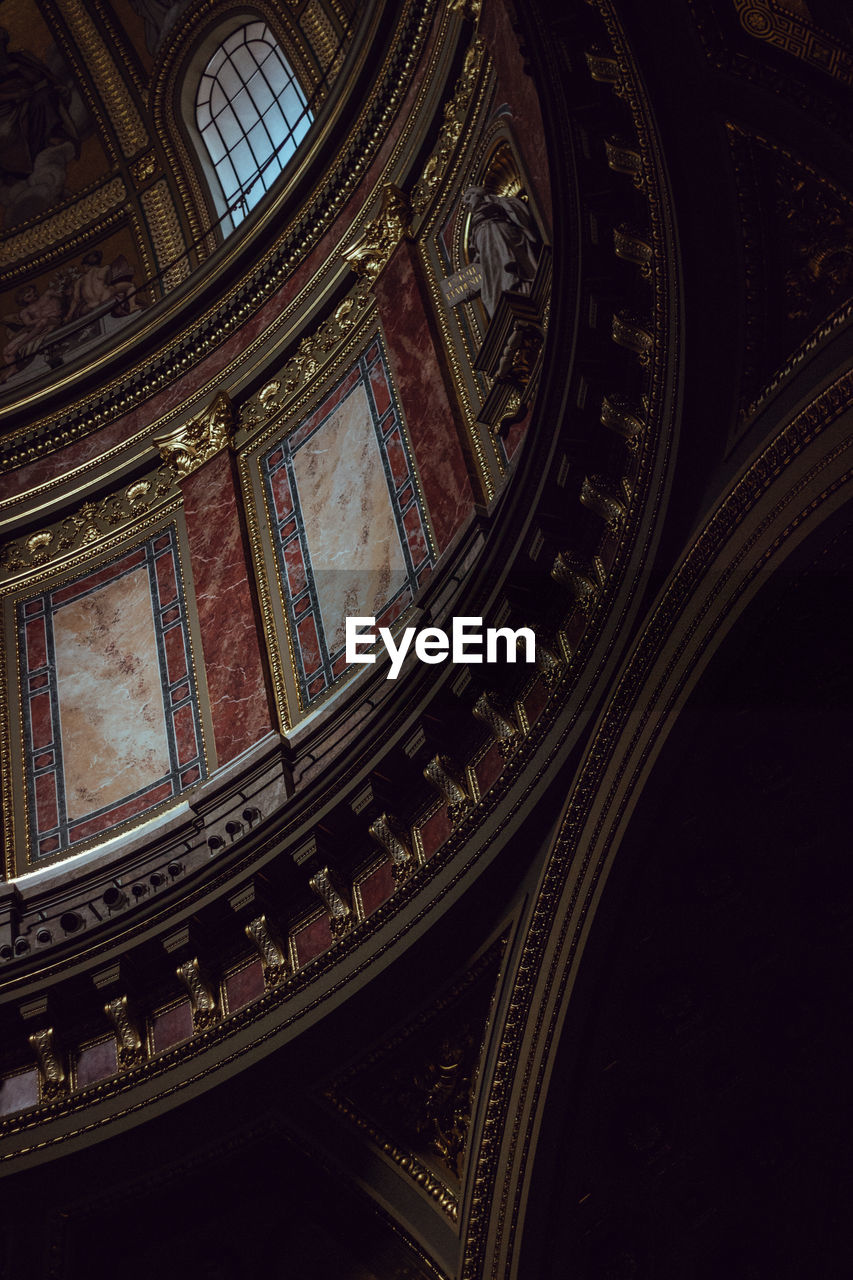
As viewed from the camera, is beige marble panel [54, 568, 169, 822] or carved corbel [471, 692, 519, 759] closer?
carved corbel [471, 692, 519, 759]

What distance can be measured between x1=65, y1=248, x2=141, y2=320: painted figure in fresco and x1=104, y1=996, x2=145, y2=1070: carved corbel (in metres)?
8.18

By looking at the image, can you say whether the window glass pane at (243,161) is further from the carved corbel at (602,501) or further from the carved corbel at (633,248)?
the carved corbel at (602,501)

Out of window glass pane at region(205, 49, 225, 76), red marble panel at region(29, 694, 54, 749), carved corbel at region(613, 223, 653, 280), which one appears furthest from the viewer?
window glass pane at region(205, 49, 225, 76)

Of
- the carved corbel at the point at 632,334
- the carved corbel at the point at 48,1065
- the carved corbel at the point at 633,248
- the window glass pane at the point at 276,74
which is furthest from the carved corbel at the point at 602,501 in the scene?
the window glass pane at the point at 276,74

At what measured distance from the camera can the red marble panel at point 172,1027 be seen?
855 centimetres

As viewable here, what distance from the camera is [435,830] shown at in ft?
26.5

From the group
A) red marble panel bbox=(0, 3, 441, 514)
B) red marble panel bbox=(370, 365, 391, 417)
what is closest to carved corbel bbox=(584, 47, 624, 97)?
red marble panel bbox=(370, 365, 391, 417)

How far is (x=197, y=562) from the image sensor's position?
11.4 m

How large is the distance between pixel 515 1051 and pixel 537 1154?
1.66 ft

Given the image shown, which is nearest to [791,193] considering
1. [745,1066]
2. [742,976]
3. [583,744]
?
[583,744]

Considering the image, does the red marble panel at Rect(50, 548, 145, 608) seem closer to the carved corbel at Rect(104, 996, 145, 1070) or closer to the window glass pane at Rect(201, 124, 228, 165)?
the carved corbel at Rect(104, 996, 145, 1070)

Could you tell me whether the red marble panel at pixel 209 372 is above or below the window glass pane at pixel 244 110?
below

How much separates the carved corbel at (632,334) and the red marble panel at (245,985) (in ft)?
13.9

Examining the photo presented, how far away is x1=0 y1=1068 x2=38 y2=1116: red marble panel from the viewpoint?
8.74 metres
